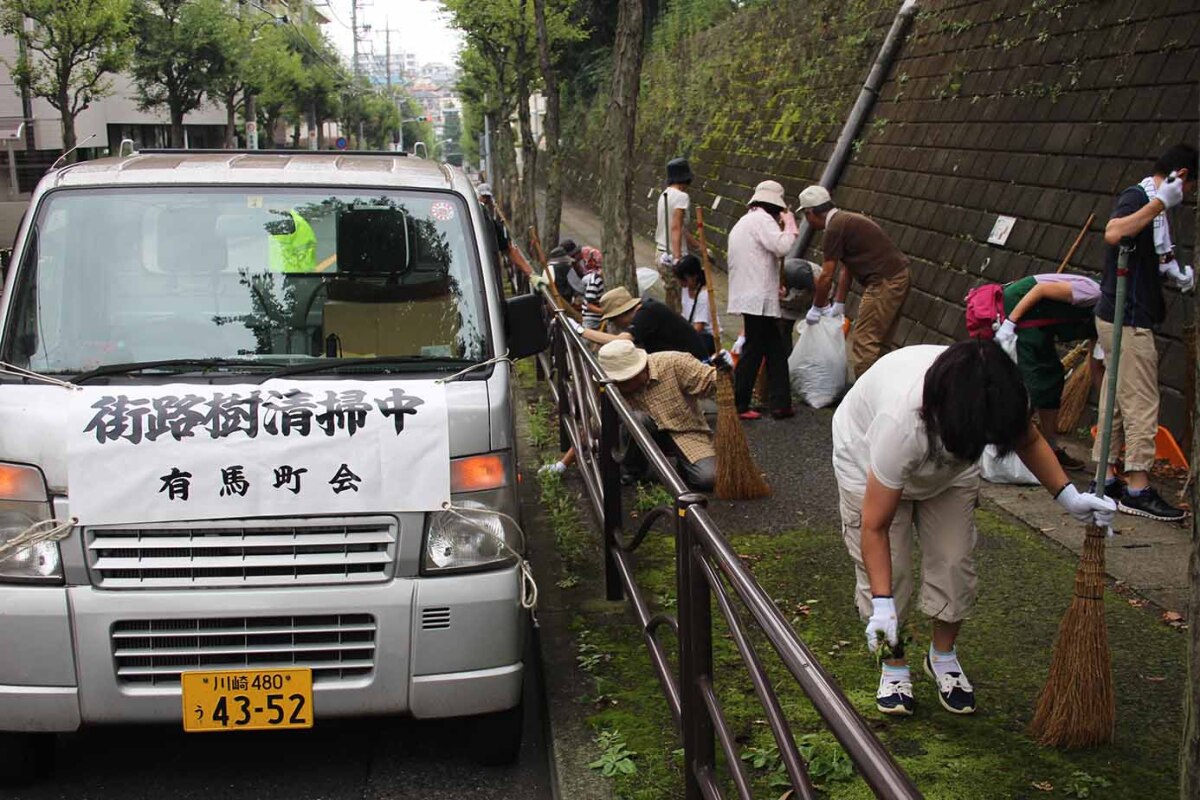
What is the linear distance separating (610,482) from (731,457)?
1.68 metres

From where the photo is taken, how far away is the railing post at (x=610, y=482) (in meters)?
5.39

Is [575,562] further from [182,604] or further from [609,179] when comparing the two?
[609,179]

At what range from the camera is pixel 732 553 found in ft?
9.80

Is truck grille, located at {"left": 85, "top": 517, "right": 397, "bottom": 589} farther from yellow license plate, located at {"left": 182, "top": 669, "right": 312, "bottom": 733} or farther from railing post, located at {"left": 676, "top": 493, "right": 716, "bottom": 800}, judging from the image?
railing post, located at {"left": 676, "top": 493, "right": 716, "bottom": 800}

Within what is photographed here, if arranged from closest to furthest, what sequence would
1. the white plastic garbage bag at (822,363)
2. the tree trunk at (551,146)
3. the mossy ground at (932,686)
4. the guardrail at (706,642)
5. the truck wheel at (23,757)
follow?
1. the guardrail at (706,642)
2. the mossy ground at (932,686)
3. the truck wheel at (23,757)
4. the white plastic garbage bag at (822,363)
5. the tree trunk at (551,146)

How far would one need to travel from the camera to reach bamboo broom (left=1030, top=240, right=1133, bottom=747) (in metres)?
3.84

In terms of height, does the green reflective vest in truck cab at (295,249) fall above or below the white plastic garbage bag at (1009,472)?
above

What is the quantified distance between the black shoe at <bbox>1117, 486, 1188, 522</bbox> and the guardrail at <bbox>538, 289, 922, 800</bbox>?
2.89 meters

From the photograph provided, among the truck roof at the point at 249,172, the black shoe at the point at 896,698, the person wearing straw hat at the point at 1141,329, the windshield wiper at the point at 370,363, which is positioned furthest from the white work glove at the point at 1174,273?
the windshield wiper at the point at 370,363

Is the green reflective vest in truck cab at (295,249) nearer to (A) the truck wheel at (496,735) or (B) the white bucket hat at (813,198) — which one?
(A) the truck wheel at (496,735)

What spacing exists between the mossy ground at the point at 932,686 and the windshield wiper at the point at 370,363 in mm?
1394

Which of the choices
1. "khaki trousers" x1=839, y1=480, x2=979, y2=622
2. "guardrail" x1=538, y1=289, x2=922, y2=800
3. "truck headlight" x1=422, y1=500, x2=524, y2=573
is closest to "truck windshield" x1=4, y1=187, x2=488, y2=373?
"truck headlight" x1=422, y1=500, x2=524, y2=573

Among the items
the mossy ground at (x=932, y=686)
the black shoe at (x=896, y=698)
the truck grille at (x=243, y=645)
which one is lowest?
the mossy ground at (x=932, y=686)

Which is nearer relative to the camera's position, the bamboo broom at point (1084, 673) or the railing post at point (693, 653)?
the railing post at point (693, 653)
